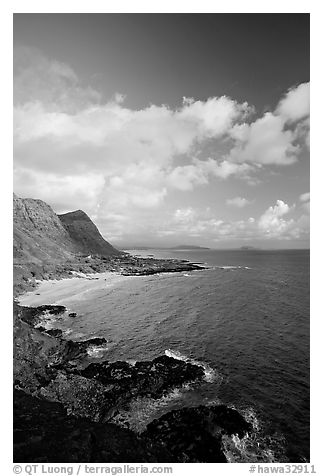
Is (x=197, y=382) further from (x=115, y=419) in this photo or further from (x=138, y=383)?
(x=115, y=419)

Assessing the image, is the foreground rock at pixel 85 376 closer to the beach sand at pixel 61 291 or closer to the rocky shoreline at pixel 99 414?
the rocky shoreline at pixel 99 414

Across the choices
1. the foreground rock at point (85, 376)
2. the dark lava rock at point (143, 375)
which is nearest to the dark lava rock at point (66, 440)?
the foreground rock at point (85, 376)

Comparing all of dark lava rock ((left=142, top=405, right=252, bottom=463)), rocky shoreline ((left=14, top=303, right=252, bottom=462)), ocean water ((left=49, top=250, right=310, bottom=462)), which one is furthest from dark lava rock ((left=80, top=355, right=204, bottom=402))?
dark lava rock ((left=142, top=405, right=252, bottom=463))

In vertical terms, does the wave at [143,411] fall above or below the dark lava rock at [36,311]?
below

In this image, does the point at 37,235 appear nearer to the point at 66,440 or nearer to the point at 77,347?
the point at 77,347

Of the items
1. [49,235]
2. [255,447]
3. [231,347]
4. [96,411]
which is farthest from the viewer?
[49,235]

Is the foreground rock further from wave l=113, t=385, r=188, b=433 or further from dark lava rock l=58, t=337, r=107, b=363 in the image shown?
wave l=113, t=385, r=188, b=433

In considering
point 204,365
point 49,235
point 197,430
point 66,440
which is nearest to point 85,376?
point 66,440
